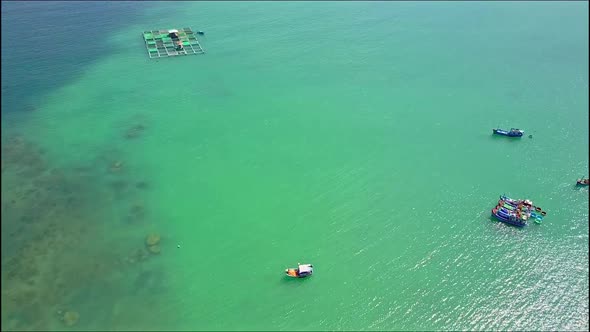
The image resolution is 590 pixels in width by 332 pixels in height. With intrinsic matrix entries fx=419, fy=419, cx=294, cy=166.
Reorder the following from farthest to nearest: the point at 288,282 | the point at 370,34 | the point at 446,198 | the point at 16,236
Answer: the point at 370,34 → the point at 446,198 → the point at 16,236 → the point at 288,282

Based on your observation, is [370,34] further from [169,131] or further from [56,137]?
[56,137]

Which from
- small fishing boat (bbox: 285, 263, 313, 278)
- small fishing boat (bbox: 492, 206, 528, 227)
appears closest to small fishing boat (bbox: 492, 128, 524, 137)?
small fishing boat (bbox: 492, 206, 528, 227)

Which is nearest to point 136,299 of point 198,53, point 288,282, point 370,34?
point 288,282

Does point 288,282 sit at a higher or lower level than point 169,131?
lower

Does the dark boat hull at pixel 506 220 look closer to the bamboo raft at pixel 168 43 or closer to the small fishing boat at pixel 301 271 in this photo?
the small fishing boat at pixel 301 271

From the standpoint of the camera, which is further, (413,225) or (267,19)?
(267,19)

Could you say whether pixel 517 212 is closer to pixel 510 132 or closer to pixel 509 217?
pixel 509 217
